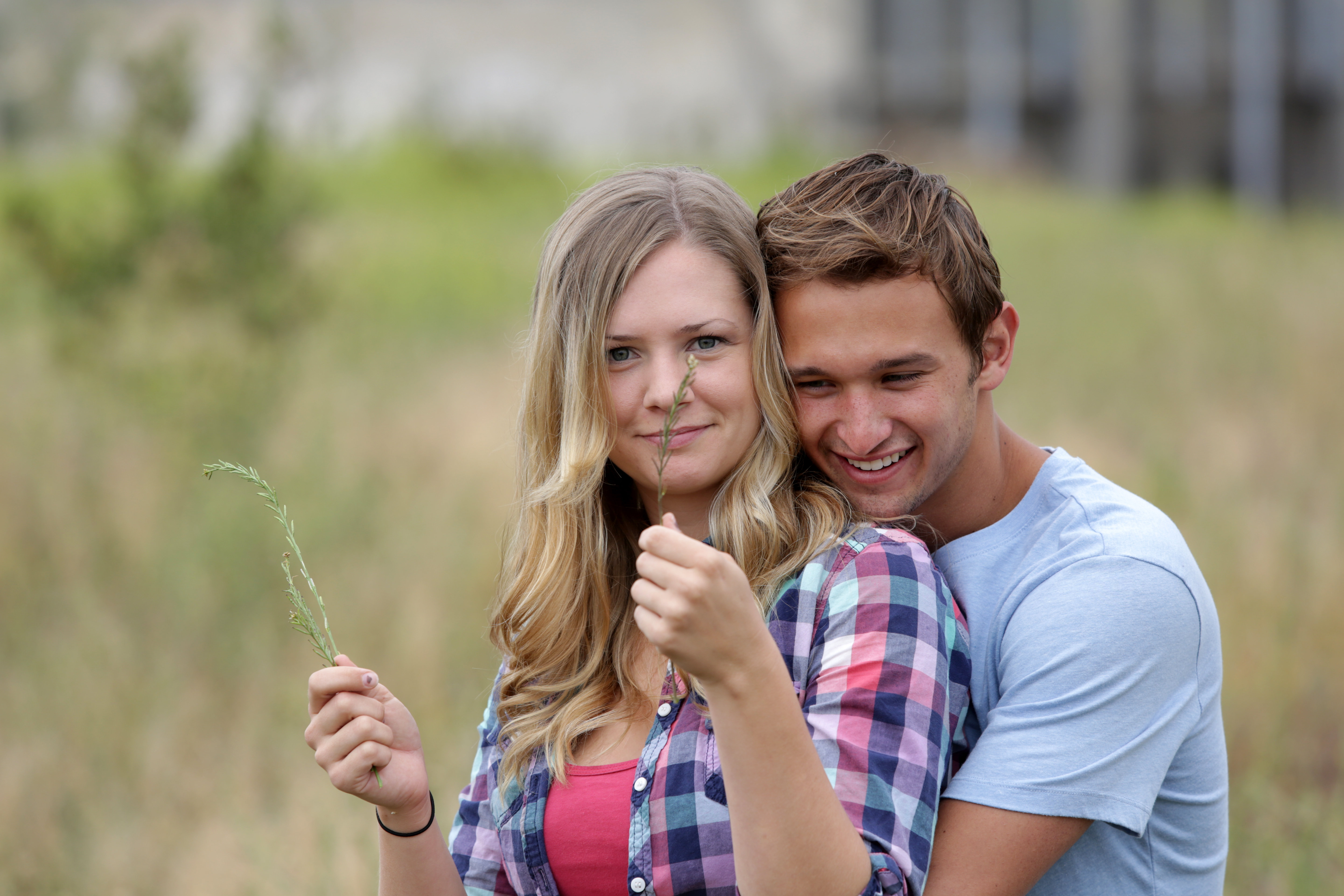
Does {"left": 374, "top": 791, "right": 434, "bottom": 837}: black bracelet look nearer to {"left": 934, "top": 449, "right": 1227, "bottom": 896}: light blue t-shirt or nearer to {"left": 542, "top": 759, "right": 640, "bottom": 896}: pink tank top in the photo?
{"left": 542, "top": 759, "right": 640, "bottom": 896}: pink tank top

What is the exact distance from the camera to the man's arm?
5.72 feet

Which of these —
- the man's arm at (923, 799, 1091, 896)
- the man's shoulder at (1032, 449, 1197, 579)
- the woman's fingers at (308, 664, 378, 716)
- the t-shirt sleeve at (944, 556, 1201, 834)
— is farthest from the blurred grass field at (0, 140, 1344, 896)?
the woman's fingers at (308, 664, 378, 716)

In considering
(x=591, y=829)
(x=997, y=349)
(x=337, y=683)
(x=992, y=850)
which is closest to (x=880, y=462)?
(x=997, y=349)

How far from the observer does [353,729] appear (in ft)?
5.93

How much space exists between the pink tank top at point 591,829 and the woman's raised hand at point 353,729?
0.97ft

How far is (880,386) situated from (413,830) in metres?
1.16

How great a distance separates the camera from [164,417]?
20.5 ft

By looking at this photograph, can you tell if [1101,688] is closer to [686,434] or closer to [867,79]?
[686,434]

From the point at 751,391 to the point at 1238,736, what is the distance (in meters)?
3.35

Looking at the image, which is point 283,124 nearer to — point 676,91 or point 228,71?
point 228,71

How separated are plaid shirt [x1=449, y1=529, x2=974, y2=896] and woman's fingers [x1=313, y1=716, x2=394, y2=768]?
0.36 m

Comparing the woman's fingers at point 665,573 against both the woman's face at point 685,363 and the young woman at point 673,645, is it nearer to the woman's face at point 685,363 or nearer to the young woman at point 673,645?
the young woman at point 673,645

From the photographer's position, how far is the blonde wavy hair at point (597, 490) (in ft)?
6.62

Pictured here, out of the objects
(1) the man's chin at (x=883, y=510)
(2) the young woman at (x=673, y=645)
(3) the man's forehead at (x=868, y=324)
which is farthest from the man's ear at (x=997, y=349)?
(2) the young woman at (x=673, y=645)
